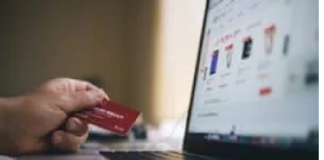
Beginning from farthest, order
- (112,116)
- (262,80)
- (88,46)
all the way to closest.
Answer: (88,46), (112,116), (262,80)

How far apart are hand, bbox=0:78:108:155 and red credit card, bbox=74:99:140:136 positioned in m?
0.01

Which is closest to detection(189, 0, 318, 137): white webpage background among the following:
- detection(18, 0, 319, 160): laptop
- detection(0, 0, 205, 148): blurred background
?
detection(18, 0, 319, 160): laptop

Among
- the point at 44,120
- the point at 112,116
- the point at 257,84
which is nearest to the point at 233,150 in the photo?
the point at 257,84

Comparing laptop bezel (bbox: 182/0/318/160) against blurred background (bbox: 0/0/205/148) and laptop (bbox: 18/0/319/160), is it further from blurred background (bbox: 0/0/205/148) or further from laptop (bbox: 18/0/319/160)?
blurred background (bbox: 0/0/205/148)

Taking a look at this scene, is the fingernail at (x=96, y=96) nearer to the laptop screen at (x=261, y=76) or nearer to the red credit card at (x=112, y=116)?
the red credit card at (x=112, y=116)

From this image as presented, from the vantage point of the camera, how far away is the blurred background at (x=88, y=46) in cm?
388

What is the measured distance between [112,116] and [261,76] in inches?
11.0

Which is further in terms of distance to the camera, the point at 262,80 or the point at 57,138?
the point at 57,138

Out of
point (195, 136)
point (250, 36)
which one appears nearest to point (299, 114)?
point (250, 36)

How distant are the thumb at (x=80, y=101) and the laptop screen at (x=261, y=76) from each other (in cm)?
19

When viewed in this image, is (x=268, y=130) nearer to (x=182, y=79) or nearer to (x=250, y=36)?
(x=250, y=36)

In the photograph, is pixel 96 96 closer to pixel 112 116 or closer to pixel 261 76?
pixel 112 116

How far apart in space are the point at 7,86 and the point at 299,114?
13.0 ft

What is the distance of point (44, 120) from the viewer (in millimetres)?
764
